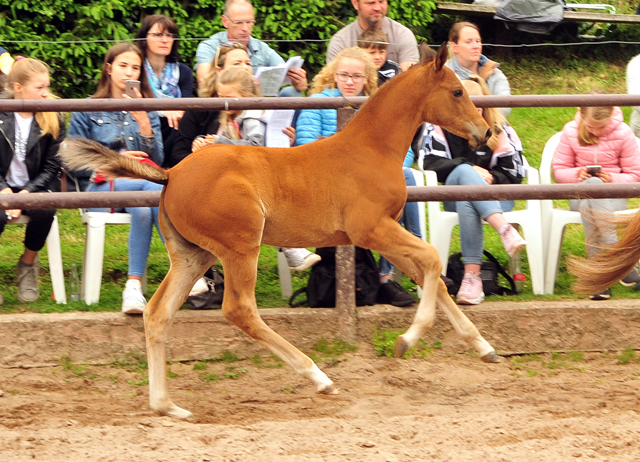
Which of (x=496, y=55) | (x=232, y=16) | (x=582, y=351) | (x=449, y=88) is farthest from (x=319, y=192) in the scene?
(x=496, y=55)

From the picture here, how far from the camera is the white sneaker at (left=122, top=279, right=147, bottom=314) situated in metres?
4.93

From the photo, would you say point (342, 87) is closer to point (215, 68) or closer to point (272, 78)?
point (272, 78)

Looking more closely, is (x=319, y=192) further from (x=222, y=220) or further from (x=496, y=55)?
(x=496, y=55)

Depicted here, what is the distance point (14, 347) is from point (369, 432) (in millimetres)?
2207

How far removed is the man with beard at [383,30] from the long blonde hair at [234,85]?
1292mm

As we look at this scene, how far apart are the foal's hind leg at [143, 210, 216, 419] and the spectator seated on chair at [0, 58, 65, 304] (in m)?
1.35

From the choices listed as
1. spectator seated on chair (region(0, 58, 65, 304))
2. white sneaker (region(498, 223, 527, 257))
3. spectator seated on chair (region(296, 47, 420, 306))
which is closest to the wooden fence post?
spectator seated on chair (region(296, 47, 420, 306))

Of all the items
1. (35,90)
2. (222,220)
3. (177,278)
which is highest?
(35,90)

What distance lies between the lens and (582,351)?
17.0 feet

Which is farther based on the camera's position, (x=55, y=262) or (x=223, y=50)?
(x=223, y=50)

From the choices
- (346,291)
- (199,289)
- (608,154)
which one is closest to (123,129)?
(199,289)

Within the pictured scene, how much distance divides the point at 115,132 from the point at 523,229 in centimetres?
265

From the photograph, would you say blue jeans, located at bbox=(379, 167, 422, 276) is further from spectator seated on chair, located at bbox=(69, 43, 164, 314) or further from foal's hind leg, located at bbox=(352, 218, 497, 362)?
spectator seated on chair, located at bbox=(69, 43, 164, 314)

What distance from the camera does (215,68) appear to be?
5.71 meters
